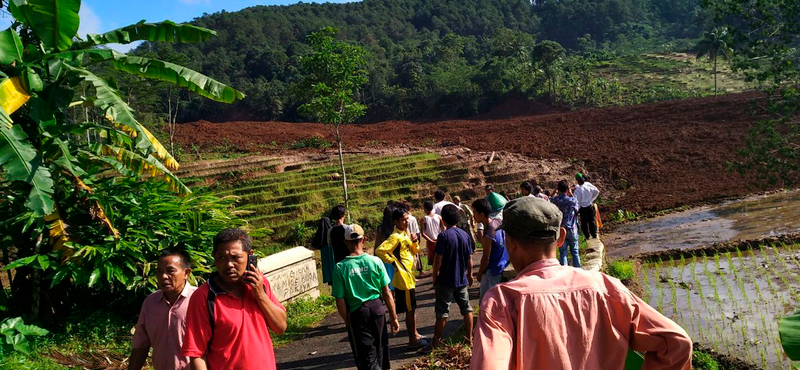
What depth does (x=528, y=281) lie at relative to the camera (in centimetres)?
235

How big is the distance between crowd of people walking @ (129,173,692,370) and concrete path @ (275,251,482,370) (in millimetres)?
362

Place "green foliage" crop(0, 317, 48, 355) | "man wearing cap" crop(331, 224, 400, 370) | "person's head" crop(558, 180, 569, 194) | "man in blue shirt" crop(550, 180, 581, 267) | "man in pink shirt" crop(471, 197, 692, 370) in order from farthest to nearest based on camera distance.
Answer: "person's head" crop(558, 180, 569, 194) < "man in blue shirt" crop(550, 180, 581, 267) < "man wearing cap" crop(331, 224, 400, 370) < "green foliage" crop(0, 317, 48, 355) < "man in pink shirt" crop(471, 197, 692, 370)

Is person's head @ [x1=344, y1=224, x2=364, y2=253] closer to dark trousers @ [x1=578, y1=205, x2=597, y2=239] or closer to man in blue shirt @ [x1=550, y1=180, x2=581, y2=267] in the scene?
man in blue shirt @ [x1=550, y1=180, x2=581, y2=267]

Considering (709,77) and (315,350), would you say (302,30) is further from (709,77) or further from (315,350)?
(315,350)

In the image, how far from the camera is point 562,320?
2324 millimetres

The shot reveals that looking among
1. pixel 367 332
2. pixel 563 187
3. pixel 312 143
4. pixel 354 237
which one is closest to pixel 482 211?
pixel 354 237

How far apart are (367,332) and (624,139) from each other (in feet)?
76.7

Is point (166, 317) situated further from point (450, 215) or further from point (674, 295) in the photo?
point (674, 295)

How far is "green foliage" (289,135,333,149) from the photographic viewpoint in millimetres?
30797

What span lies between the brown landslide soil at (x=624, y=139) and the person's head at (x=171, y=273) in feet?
54.5

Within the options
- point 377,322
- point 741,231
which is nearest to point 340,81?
point 741,231

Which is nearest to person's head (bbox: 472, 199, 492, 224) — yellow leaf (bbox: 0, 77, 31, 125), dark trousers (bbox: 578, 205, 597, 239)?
yellow leaf (bbox: 0, 77, 31, 125)

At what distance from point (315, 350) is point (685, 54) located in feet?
198

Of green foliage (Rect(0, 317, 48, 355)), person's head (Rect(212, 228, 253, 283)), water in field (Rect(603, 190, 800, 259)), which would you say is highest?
person's head (Rect(212, 228, 253, 283))
